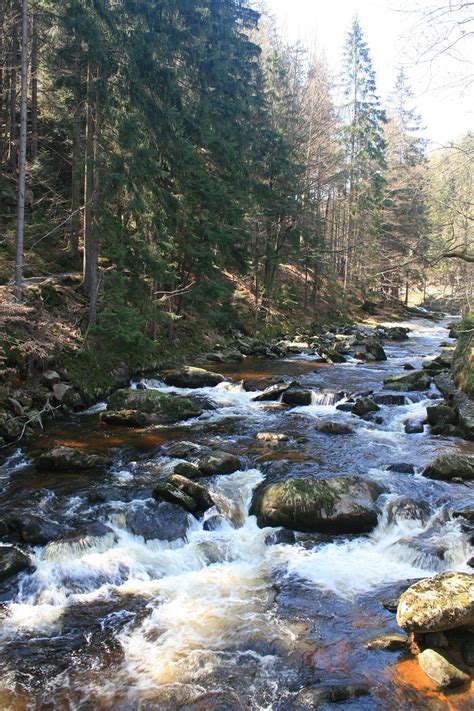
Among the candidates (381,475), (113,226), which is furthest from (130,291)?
(381,475)

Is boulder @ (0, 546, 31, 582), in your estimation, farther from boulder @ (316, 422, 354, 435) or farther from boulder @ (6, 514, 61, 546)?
boulder @ (316, 422, 354, 435)

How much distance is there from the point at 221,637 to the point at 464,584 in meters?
2.61

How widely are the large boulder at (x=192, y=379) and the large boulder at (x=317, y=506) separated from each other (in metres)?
8.24

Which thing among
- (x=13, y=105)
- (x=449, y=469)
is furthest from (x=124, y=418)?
(x=13, y=105)

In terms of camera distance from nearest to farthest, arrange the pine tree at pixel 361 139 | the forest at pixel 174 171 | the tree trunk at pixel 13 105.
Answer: the forest at pixel 174 171, the tree trunk at pixel 13 105, the pine tree at pixel 361 139

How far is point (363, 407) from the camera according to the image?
13.2m

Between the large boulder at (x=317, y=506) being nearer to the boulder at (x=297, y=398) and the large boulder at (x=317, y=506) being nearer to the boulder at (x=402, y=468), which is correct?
→ the boulder at (x=402, y=468)

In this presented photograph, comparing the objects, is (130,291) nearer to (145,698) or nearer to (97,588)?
(97,588)

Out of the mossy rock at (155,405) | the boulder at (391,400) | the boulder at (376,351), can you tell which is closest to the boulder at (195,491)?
the mossy rock at (155,405)

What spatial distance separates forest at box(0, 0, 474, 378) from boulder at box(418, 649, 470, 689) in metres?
4.56

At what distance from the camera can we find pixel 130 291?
16.8m

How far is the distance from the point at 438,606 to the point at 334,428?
6.72 metres

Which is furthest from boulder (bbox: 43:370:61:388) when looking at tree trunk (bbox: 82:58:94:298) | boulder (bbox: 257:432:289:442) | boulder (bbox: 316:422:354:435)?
boulder (bbox: 316:422:354:435)

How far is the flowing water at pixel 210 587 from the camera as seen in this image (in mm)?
4645
